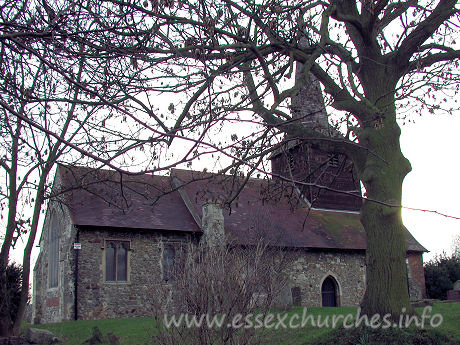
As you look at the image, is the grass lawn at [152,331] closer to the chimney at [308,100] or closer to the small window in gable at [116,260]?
the chimney at [308,100]

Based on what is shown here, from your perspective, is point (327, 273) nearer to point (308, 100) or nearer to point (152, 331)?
point (152, 331)

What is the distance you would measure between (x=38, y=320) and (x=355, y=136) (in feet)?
61.9

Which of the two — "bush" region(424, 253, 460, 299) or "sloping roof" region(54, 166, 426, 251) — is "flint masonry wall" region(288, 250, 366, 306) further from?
"bush" region(424, 253, 460, 299)

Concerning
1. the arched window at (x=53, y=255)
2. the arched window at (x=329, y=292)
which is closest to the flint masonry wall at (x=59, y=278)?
the arched window at (x=53, y=255)

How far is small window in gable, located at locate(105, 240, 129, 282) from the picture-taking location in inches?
784

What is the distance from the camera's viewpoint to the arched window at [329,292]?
77.6ft

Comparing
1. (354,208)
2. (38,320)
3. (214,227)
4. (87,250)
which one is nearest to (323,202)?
(354,208)

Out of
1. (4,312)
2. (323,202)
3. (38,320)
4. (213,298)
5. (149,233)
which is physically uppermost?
(323,202)

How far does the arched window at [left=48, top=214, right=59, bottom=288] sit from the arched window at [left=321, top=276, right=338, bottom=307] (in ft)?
40.4

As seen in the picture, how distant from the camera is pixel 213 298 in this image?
602 centimetres

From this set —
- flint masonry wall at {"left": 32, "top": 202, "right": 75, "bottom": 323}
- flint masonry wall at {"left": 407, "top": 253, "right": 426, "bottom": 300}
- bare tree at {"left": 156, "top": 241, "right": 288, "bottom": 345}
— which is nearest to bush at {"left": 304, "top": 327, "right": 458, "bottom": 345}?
bare tree at {"left": 156, "top": 241, "right": 288, "bottom": 345}

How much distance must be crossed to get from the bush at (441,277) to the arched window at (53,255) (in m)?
20.4

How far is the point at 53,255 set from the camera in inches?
867

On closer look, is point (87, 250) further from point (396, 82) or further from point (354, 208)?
point (354, 208)
